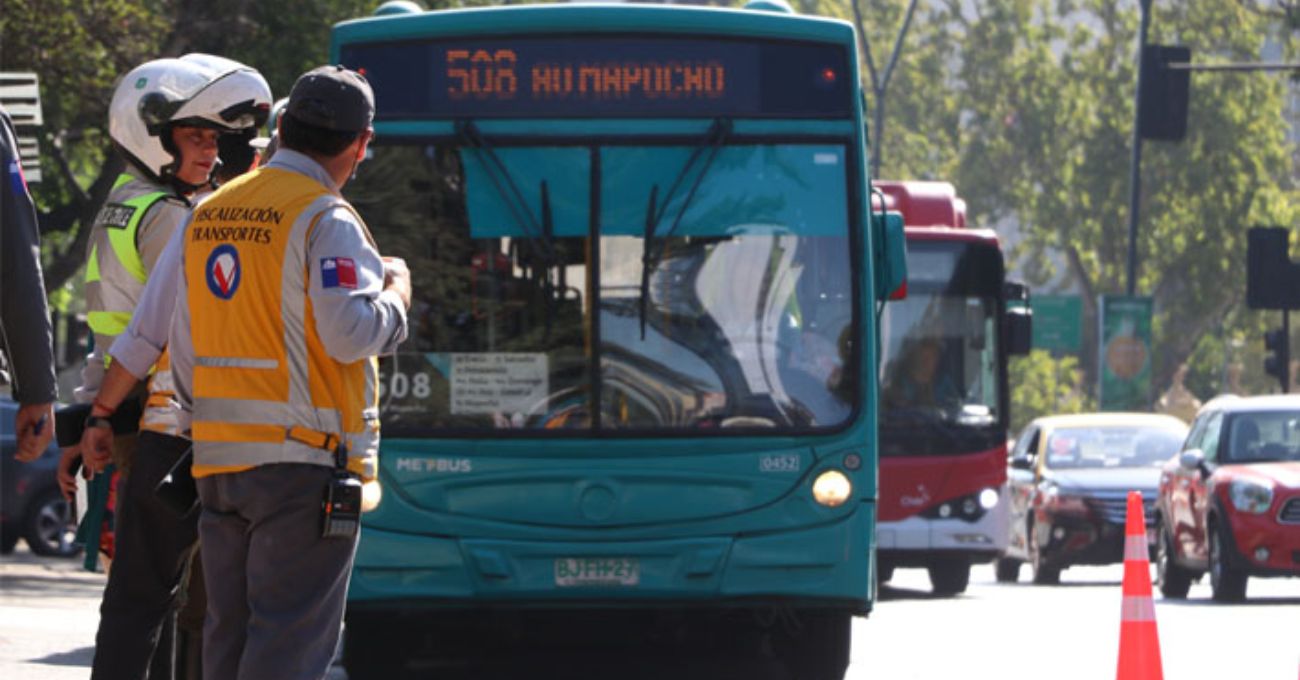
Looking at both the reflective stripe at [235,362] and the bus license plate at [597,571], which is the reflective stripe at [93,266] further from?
the bus license plate at [597,571]

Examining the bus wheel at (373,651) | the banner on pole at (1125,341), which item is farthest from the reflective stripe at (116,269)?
the banner on pole at (1125,341)

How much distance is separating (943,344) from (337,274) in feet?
49.0

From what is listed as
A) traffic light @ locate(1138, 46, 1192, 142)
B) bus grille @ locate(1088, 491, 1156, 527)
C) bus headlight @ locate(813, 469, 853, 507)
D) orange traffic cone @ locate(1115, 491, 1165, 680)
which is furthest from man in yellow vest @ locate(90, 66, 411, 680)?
traffic light @ locate(1138, 46, 1192, 142)

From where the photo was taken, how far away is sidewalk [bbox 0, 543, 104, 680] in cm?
1167

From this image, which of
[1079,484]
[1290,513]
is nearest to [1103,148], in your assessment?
[1079,484]

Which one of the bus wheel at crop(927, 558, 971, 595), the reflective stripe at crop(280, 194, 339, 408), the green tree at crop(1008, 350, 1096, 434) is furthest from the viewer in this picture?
the green tree at crop(1008, 350, 1096, 434)

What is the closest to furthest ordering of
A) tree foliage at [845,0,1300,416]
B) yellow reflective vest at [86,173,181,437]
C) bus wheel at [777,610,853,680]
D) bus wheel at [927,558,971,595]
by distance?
yellow reflective vest at [86,173,181,437] → bus wheel at [777,610,853,680] → bus wheel at [927,558,971,595] → tree foliage at [845,0,1300,416]

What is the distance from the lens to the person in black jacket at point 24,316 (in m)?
6.38

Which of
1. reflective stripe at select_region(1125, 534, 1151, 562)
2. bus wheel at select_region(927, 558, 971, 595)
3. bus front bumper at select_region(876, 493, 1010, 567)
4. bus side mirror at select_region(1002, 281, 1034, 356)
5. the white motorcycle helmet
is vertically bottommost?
bus wheel at select_region(927, 558, 971, 595)

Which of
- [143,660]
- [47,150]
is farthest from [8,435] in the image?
[143,660]

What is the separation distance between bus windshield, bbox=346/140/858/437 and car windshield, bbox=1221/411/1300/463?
32.9ft

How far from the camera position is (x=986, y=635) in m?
15.6

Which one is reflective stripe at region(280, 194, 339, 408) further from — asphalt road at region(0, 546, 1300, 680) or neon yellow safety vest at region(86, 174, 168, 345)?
asphalt road at region(0, 546, 1300, 680)

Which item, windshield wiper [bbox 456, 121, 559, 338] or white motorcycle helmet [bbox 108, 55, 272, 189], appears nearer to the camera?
white motorcycle helmet [bbox 108, 55, 272, 189]
